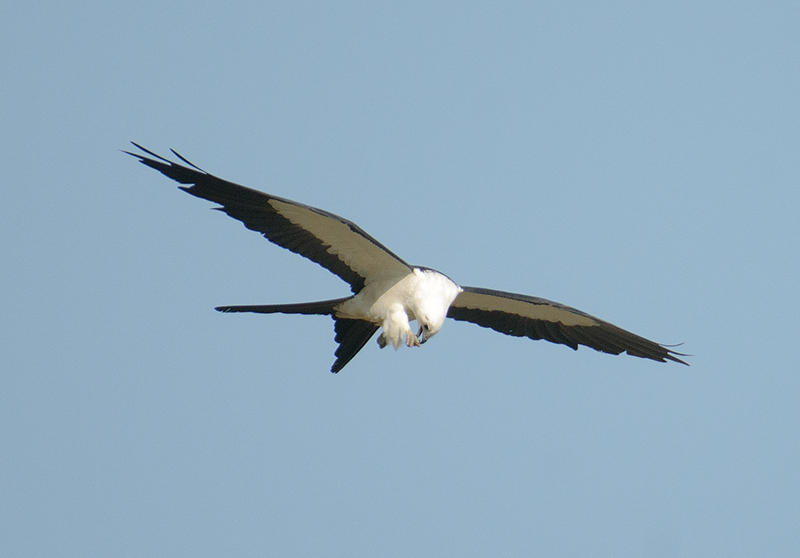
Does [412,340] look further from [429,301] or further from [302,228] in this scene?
[302,228]

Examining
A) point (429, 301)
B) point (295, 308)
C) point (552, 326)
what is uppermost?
point (552, 326)

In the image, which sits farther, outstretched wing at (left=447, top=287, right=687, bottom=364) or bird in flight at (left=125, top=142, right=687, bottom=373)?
outstretched wing at (left=447, top=287, right=687, bottom=364)

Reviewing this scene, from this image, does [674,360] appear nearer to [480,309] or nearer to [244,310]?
[480,309]

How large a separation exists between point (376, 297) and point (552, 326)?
2019mm

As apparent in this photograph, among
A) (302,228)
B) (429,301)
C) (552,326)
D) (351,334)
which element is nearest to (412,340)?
(429,301)

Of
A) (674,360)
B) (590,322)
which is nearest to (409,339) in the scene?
(590,322)

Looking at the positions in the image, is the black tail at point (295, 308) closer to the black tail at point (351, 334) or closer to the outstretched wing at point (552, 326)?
the black tail at point (351, 334)

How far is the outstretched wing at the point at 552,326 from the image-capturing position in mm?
8867

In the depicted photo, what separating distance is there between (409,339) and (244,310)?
1281mm

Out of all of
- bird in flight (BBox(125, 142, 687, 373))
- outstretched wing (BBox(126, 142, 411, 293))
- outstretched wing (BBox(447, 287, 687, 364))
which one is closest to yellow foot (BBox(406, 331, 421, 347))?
bird in flight (BBox(125, 142, 687, 373))

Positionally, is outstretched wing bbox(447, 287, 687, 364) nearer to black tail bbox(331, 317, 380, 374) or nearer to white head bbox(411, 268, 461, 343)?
white head bbox(411, 268, 461, 343)

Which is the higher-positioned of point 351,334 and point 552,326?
point 552,326

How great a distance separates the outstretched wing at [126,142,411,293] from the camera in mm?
6832

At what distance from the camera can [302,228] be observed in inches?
288
